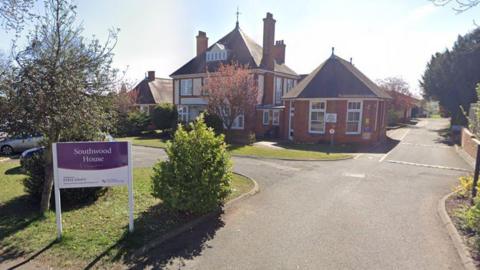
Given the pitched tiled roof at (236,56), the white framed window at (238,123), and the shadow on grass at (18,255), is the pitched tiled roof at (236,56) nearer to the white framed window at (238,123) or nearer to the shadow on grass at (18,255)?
the white framed window at (238,123)

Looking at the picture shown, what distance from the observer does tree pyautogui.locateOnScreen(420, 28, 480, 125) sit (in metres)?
29.4

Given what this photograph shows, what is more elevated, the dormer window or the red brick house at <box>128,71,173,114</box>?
the dormer window

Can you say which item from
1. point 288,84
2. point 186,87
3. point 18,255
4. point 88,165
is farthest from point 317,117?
point 18,255

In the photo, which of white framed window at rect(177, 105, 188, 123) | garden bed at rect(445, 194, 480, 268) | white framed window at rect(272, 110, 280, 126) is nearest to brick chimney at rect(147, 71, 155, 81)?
white framed window at rect(177, 105, 188, 123)

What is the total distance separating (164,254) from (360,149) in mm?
16472

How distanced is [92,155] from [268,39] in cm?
2425

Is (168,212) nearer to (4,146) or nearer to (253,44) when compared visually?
(4,146)

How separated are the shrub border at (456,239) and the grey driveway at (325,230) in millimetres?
107

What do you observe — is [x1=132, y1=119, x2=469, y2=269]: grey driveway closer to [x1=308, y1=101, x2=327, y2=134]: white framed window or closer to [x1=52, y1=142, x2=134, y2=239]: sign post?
[x1=52, y1=142, x2=134, y2=239]: sign post

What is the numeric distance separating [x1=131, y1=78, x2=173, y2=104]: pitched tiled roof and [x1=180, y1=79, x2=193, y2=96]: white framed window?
5441mm

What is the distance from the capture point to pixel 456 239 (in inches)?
212

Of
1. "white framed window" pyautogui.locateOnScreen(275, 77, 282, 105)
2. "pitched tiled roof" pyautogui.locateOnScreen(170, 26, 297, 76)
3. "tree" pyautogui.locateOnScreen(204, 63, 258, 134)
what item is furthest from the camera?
"white framed window" pyautogui.locateOnScreen(275, 77, 282, 105)

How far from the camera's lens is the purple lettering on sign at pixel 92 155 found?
490 centimetres

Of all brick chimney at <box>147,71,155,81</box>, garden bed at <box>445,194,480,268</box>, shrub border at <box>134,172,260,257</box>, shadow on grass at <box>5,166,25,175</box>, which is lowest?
shadow on grass at <box>5,166,25,175</box>
